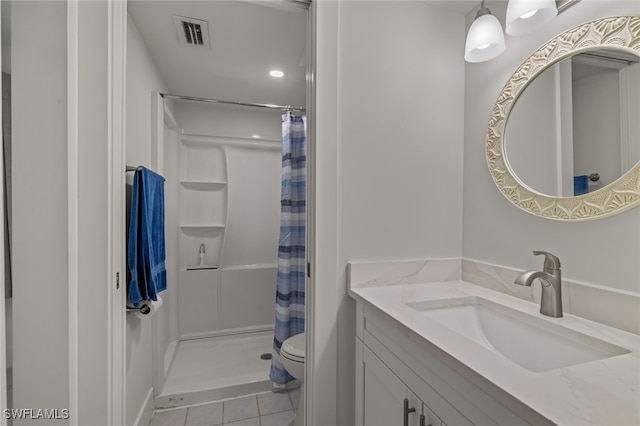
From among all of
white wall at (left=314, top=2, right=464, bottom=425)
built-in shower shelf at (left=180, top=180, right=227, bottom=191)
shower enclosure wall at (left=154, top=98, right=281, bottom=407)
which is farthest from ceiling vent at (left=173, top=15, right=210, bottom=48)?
built-in shower shelf at (left=180, top=180, right=227, bottom=191)

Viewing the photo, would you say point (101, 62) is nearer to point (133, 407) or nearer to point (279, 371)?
point (133, 407)

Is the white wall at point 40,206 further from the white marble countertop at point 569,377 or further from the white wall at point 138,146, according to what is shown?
the white marble countertop at point 569,377

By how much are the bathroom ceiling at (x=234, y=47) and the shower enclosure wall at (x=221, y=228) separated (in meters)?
0.39

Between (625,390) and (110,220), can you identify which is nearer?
(625,390)

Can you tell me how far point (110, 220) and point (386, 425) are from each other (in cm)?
121

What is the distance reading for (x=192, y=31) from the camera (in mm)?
1659

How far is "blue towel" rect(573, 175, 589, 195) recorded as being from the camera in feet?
3.22

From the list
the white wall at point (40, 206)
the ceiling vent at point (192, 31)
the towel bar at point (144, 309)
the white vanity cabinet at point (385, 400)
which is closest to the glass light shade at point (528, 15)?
the white vanity cabinet at point (385, 400)

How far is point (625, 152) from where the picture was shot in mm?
891

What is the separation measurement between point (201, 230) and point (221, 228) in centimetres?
19

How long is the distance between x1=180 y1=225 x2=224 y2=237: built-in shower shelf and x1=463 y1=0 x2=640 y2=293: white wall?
234 cm

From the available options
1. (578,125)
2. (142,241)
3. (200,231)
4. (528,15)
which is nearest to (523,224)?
(578,125)

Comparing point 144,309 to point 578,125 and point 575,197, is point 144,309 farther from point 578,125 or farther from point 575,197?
point 578,125

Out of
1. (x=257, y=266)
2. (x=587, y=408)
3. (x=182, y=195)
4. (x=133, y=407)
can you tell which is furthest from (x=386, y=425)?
(x=182, y=195)
